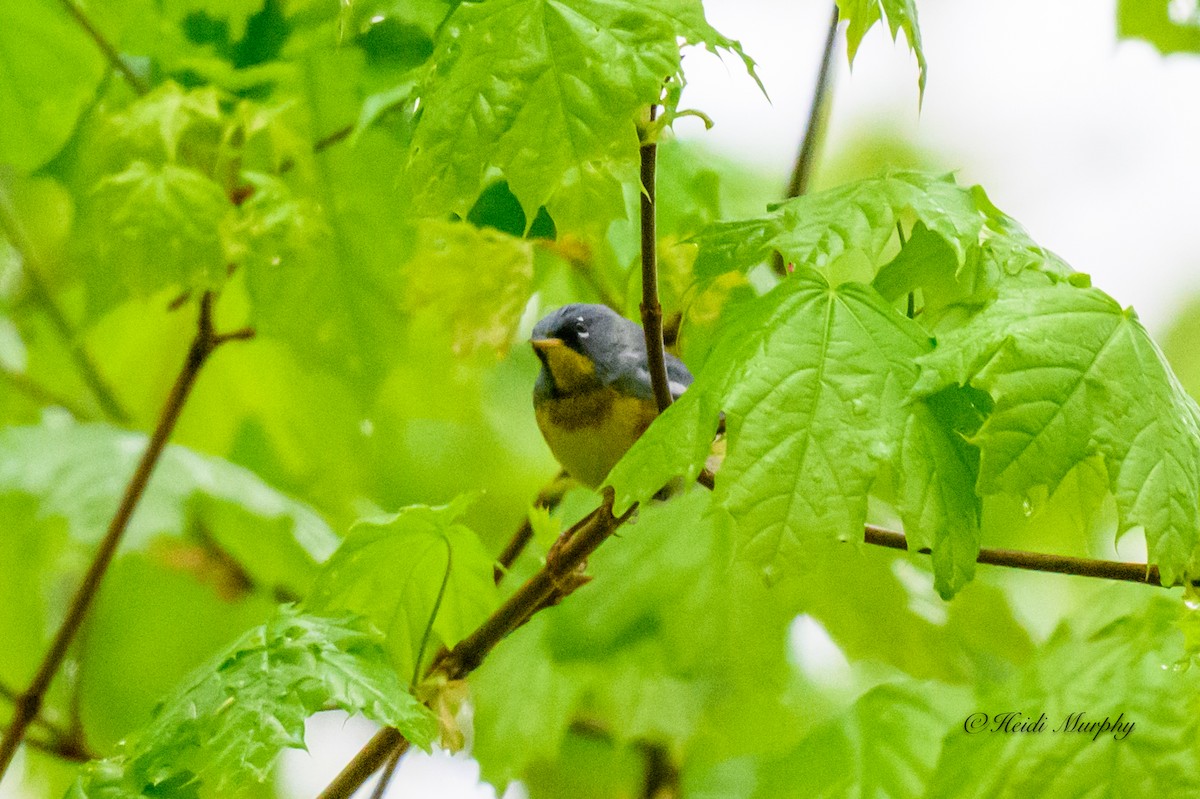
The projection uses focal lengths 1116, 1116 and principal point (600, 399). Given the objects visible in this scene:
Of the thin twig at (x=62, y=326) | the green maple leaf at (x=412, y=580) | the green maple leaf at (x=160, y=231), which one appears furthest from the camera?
the thin twig at (x=62, y=326)

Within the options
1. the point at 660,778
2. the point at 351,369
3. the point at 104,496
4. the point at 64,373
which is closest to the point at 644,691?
the point at 660,778

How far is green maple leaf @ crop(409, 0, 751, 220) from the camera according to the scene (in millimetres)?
658

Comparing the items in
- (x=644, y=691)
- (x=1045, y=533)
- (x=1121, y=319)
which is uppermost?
(x=1121, y=319)

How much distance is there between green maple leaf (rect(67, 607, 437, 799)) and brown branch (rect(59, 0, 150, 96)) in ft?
2.41

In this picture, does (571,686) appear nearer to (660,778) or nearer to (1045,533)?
(660,778)

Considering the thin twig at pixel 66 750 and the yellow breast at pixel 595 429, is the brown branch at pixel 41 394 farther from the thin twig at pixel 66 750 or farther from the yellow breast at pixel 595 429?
the yellow breast at pixel 595 429

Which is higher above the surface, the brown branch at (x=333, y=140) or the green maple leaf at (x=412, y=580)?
the brown branch at (x=333, y=140)

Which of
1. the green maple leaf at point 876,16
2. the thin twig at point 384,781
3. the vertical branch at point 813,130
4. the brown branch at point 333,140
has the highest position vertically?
the green maple leaf at point 876,16

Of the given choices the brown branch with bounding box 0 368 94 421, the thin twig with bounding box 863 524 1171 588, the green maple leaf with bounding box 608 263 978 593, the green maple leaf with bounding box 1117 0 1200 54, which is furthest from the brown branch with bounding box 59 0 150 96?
the green maple leaf with bounding box 1117 0 1200 54

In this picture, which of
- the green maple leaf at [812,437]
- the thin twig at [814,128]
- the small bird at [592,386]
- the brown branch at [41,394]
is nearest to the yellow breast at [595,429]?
the small bird at [592,386]

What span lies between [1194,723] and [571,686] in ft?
2.00

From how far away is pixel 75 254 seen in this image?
1304 mm

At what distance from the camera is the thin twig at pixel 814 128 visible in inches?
44.9

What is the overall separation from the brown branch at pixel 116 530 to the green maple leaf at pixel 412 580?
0.99 ft
